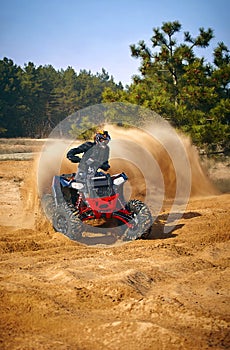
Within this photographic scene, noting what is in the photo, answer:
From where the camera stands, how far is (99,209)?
7.67 m

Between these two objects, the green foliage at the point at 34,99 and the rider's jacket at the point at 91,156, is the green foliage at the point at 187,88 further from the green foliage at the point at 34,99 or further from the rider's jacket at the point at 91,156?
the green foliage at the point at 34,99

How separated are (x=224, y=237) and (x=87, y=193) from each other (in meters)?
2.60

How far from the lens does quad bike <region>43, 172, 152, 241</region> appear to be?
7.63 meters

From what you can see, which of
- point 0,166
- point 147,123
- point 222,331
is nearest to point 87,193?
point 222,331

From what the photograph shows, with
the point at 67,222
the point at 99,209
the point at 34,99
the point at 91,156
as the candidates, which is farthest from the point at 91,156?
the point at 34,99

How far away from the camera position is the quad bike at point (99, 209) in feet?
25.0

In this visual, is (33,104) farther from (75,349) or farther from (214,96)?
(75,349)

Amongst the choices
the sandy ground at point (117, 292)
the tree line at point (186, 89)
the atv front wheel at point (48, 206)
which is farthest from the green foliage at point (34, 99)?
the sandy ground at point (117, 292)

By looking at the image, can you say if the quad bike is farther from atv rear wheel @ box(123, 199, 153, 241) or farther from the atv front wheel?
the atv front wheel

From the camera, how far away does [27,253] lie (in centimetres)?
692

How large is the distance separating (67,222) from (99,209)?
0.60m

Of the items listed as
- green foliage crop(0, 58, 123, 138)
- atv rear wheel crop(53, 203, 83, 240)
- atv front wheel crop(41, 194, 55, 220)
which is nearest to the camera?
atv rear wheel crop(53, 203, 83, 240)

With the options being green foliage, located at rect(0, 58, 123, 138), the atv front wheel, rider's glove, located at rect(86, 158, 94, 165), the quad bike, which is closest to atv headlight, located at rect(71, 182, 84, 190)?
the quad bike

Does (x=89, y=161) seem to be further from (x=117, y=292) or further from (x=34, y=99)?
(x=34, y=99)
